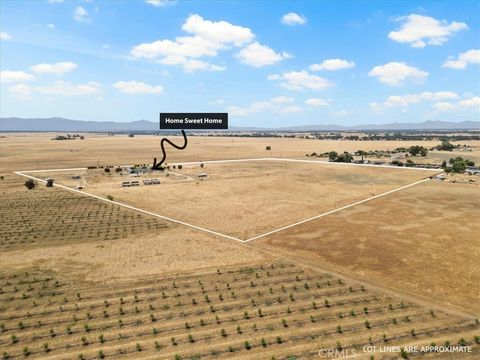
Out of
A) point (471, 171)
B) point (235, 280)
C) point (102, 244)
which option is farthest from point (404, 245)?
point (471, 171)

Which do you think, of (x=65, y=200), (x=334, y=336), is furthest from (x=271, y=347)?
(x=65, y=200)

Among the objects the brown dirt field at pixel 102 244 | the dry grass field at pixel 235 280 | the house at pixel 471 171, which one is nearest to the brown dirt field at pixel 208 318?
the dry grass field at pixel 235 280

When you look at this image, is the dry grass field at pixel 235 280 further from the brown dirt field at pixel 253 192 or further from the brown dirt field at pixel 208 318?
the brown dirt field at pixel 253 192

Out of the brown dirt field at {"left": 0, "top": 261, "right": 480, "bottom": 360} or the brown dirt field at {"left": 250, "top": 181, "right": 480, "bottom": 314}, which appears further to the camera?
the brown dirt field at {"left": 250, "top": 181, "right": 480, "bottom": 314}

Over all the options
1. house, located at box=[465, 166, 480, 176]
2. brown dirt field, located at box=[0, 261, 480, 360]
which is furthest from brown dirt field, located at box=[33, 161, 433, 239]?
brown dirt field, located at box=[0, 261, 480, 360]

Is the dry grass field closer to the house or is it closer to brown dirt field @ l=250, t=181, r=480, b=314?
brown dirt field @ l=250, t=181, r=480, b=314

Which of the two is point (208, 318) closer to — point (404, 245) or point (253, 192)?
point (404, 245)
